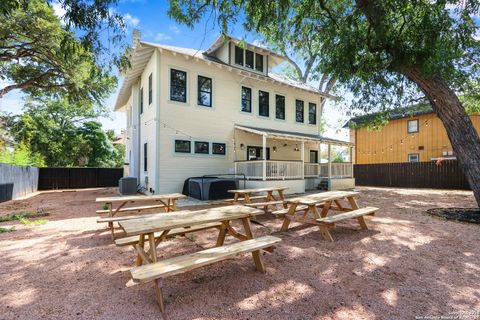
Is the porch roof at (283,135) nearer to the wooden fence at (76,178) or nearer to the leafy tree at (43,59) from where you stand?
the leafy tree at (43,59)

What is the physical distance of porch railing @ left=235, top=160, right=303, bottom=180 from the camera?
1069cm

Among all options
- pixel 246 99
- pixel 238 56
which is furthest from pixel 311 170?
pixel 238 56

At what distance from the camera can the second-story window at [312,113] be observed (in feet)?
49.9

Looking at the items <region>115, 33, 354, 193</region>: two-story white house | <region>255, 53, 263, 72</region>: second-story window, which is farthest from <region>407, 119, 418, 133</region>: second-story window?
<region>255, 53, 263, 72</region>: second-story window

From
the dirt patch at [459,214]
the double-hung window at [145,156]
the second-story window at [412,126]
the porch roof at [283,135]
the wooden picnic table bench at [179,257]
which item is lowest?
the dirt patch at [459,214]

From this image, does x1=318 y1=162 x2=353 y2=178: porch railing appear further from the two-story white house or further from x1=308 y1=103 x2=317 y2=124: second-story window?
x1=308 y1=103 x2=317 y2=124: second-story window

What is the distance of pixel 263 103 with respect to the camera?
518 inches

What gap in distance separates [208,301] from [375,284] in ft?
6.56

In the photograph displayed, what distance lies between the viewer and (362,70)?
6891 mm

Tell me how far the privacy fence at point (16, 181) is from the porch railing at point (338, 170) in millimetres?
15022

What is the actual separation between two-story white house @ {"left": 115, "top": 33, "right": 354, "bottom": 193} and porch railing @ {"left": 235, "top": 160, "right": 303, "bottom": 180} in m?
0.04

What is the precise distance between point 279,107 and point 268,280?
12.0 m

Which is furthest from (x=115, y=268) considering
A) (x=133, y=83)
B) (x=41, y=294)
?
(x=133, y=83)

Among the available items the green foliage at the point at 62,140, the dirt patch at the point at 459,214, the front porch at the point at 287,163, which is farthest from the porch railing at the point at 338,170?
the green foliage at the point at 62,140
